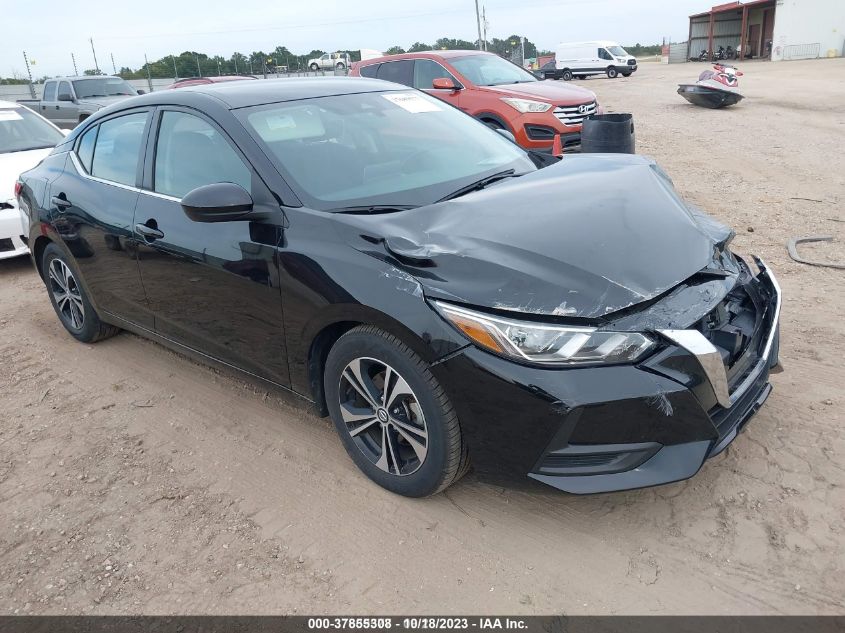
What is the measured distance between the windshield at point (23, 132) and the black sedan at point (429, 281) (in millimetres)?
4738

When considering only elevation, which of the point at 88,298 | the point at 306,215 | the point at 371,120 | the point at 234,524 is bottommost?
the point at 234,524

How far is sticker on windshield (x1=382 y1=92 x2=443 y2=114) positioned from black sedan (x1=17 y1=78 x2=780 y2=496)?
2cm

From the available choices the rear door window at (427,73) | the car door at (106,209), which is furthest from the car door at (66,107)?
the car door at (106,209)

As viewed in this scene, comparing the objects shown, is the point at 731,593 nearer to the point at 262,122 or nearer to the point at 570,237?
the point at 570,237

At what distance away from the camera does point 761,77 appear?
26.2 meters

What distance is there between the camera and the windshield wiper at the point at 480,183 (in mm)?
3168

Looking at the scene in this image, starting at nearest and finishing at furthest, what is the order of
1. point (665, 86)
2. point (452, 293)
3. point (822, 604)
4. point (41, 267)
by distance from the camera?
point (822, 604), point (452, 293), point (41, 267), point (665, 86)

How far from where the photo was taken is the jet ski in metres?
16.0

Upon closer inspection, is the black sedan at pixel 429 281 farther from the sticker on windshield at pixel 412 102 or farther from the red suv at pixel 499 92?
the red suv at pixel 499 92

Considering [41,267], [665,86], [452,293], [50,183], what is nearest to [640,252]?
[452,293]

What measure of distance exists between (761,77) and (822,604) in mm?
28634

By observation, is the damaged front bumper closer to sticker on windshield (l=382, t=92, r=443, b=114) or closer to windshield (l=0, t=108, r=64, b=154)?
sticker on windshield (l=382, t=92, r=443, b=114)

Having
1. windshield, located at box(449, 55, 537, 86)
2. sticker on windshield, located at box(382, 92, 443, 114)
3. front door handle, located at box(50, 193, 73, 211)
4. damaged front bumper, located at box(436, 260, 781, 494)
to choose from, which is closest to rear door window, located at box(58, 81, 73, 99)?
windshield, located at box(449, 55, 537, 86)

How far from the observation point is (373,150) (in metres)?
3.39
